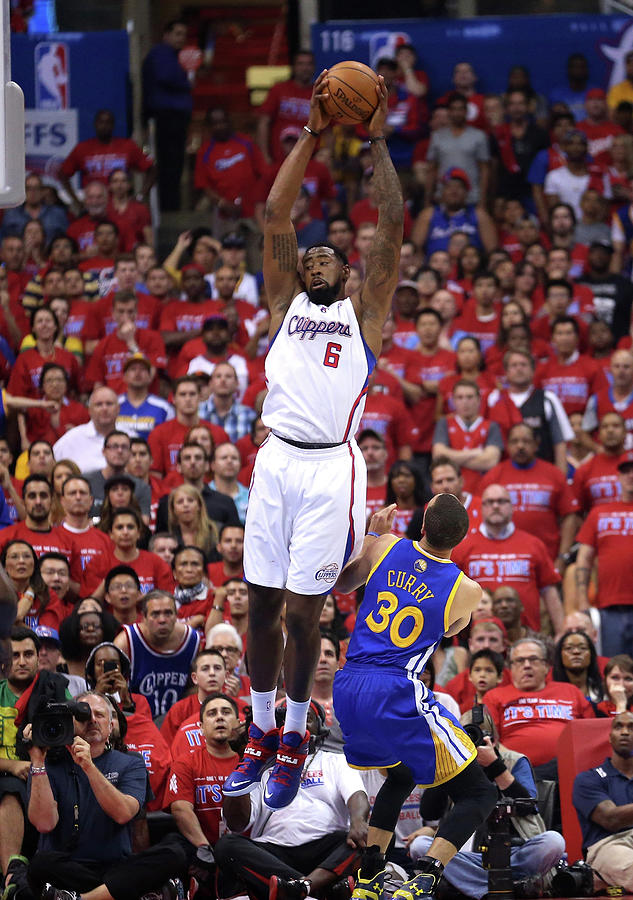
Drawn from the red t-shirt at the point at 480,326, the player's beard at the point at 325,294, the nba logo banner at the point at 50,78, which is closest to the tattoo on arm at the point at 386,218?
the player's beard at the point at 325,294

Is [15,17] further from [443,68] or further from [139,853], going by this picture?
[139,853]

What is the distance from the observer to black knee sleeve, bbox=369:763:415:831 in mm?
7418

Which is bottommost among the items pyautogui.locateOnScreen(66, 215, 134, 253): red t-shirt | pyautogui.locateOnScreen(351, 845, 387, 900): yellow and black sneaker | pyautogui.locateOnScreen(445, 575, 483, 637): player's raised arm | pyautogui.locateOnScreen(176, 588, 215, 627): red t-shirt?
pyautogui.locateOnScreen(176, 588, 215, 627): red t-shirt

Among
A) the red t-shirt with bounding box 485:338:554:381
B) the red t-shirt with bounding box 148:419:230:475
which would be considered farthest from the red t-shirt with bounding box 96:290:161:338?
the red t-shirt with bounding box 485:338:554:381

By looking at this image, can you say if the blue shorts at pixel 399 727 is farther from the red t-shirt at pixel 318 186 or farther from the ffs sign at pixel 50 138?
the ffs sign at pixel 50 138

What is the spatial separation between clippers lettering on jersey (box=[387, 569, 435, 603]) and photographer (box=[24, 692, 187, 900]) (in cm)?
235

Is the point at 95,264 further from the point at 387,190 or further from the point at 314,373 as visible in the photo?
the point at 314,373

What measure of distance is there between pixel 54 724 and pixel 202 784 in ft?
4.42

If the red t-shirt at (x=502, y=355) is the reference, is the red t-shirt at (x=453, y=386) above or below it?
below

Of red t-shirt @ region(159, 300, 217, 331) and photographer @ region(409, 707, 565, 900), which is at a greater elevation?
red t-shirt @ region(159, 300, 217, 331)

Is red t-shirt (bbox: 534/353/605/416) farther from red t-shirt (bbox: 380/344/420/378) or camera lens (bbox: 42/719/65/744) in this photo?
camera lens (bbox: 42/719/65/744)

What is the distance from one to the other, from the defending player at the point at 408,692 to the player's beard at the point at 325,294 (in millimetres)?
1116

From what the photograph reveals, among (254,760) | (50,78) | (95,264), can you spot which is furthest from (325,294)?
(50,78)

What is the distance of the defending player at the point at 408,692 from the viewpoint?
732 cm
